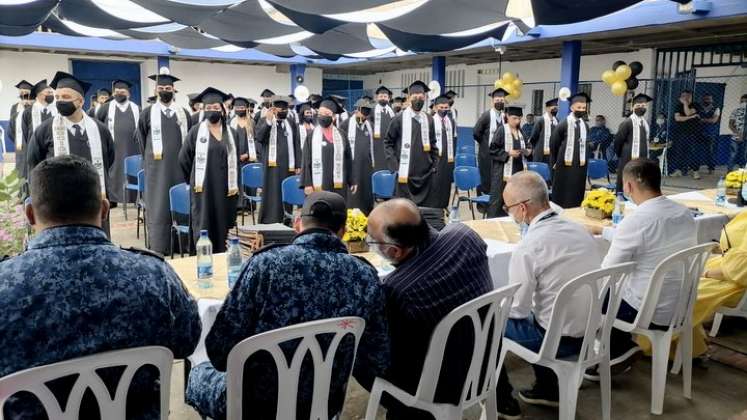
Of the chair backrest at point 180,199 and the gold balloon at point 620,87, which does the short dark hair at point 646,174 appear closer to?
the chair backrest at point 180,199

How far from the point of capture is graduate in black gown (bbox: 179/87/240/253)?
548cm

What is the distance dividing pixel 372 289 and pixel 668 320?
6.31 ft

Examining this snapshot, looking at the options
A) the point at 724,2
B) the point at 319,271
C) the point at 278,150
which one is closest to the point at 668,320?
the point at 319,271

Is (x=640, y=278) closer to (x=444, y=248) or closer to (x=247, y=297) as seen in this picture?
(x=444, y=248)

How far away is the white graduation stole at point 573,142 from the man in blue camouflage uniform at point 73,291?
7.32 metres

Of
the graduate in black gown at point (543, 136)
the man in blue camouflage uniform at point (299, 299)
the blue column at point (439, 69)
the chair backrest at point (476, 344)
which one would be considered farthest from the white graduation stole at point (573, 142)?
the blue column at point (439, 69)

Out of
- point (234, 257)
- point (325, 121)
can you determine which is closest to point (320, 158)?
point (325, 121)

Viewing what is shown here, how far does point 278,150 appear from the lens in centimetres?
787

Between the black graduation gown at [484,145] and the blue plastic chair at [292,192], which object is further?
the black graduation gown at [484,145]

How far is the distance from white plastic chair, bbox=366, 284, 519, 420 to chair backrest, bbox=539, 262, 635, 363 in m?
0.32

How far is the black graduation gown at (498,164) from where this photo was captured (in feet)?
24.8

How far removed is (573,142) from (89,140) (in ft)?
19.7

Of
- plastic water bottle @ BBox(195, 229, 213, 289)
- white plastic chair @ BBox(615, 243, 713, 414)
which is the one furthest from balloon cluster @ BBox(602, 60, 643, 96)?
plastic water bottle @ BBox(195, 229, 213, 289)

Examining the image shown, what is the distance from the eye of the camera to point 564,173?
8.27 meters
